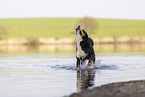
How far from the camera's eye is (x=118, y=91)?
904 centimetres

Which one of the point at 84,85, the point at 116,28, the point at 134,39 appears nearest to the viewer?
the point at 84,85

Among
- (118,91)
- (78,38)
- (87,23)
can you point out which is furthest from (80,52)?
(87,23)

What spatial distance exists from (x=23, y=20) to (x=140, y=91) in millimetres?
114499

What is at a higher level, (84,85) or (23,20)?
(23,20)

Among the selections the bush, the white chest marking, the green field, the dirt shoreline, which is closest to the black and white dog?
the white chest marking

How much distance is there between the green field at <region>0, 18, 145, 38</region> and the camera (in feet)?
324

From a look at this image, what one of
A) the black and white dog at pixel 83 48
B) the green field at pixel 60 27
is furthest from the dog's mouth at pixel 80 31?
the green field at pixel 60 27

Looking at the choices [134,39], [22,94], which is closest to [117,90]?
[22,94]

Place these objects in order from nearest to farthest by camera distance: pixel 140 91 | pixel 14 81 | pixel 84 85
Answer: pixel 140 91 → pixel 84 85 → pixel 14 81

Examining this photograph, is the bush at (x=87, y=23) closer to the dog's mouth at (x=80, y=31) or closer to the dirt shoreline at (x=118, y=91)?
the dog's mouth at (x=80, y=31)

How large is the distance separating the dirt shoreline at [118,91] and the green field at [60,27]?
83779 mm

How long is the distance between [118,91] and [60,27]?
102382 millimetres

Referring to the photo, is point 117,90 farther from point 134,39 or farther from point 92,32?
point 92,32

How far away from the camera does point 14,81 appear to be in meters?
12.1
